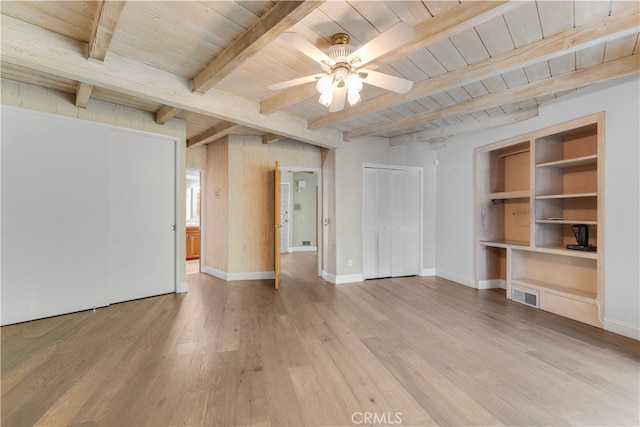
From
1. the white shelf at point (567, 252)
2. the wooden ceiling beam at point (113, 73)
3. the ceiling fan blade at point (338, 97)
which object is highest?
the wooden ceiling beam at point (113, 73)

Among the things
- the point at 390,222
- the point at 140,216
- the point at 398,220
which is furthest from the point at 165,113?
the point at 398,220

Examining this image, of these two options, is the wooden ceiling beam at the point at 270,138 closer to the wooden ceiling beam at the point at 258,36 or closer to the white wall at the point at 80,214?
the white wall at the point at 80,214

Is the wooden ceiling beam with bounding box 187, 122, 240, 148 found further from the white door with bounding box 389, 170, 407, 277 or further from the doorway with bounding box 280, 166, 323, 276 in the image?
the doorway with bounding box 280, 166, 323, 276

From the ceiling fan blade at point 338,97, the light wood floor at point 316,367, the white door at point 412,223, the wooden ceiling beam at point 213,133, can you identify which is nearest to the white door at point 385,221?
the white door at point 412,223

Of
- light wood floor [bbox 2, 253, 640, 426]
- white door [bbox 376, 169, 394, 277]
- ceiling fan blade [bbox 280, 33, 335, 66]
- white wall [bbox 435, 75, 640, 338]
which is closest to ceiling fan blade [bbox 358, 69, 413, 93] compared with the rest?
ceiling fan blade [bbox 280, 33, 335, 66]

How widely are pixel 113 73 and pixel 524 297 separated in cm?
523

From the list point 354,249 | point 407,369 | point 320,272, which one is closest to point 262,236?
point 320,272

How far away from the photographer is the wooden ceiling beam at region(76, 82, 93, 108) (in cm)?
290

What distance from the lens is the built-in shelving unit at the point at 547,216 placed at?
10.4ft

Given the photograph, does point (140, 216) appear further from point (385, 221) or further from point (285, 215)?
point (285, 215)

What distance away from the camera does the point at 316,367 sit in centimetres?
221

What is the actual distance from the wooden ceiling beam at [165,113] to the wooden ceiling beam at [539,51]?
8.56 feet

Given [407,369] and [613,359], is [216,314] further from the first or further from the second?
[613,359]

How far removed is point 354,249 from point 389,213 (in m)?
0.94
